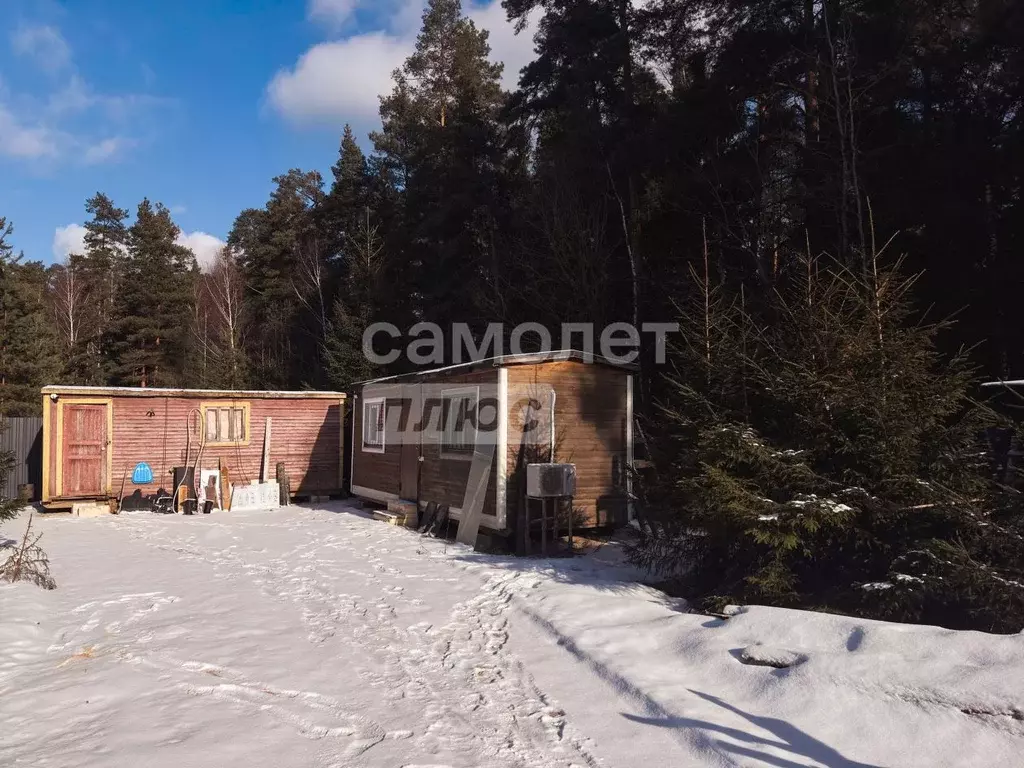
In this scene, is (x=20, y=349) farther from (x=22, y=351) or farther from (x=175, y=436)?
(x=175, y=436)

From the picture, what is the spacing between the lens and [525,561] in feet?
26.8

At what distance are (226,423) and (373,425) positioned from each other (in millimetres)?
3434

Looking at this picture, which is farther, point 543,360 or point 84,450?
point 84,450

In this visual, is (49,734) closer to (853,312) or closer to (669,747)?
(669,747)

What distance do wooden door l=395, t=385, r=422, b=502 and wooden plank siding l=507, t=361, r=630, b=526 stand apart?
9.64 feet

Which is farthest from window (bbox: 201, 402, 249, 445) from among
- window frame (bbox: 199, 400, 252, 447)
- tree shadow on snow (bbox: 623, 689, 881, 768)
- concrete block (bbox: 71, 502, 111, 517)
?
tree shadow on snow (bbox: 623, 689, 881, 768)

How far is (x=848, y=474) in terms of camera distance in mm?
5652

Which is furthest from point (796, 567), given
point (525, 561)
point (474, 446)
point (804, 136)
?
point (804, 136)

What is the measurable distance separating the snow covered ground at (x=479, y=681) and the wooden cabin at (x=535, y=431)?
2535 millimetres

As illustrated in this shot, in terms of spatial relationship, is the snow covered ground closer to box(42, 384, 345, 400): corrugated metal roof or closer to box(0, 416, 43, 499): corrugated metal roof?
box(42, 384, 345, 400): corrugated metal roof

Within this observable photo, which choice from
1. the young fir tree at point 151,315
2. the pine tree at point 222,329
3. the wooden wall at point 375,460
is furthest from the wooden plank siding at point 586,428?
the young fir tree at point 151,315

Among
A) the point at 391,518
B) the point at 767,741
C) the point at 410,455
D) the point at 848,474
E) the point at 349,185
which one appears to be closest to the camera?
the point at 767,741

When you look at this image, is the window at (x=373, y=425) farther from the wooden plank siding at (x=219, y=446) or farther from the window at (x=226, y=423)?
the window at (x=226, y=423)

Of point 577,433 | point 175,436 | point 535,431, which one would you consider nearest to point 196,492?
point 175,436
